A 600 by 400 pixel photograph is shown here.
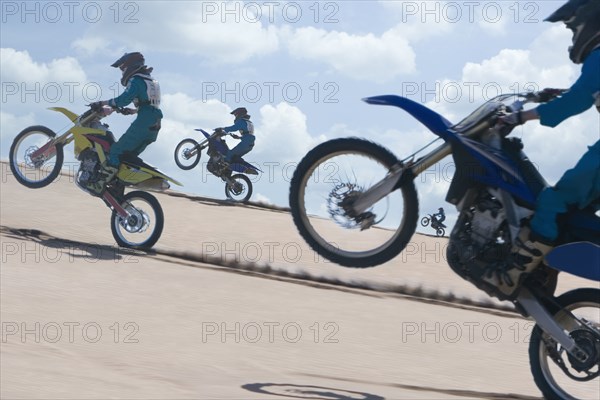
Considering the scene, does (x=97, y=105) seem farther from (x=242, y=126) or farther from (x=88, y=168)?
(x=242, y=126)

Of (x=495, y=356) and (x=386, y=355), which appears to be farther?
(x=495, y=356)

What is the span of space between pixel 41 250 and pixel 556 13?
7.09 meters

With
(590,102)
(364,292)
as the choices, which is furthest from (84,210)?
(590,102)

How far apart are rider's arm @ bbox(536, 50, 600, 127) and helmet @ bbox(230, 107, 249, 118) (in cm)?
1266

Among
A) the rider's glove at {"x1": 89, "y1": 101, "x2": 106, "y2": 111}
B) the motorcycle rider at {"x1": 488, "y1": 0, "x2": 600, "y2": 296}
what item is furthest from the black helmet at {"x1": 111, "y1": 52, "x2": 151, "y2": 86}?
the motorcycle rider at {"x1": 488, "y1": 0, "x2": 600, "y2": 296}

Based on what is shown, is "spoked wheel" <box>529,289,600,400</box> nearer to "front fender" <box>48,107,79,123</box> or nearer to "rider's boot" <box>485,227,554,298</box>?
"rider's boot" <box>485,227,554,298</box>

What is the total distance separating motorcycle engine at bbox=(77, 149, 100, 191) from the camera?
11598 millimetres

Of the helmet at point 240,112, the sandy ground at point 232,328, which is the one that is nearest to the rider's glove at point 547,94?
the sandy ground at point 232,328

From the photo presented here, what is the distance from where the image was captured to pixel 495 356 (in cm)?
700

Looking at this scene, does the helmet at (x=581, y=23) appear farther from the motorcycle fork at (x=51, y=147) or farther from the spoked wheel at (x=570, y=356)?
the motorcycle fork at (x=51, y=147)

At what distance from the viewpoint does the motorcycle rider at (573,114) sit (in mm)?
4816

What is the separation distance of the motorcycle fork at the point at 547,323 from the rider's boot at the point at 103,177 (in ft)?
23.6

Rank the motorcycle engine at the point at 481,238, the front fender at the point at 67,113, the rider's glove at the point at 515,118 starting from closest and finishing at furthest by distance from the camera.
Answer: the rider's glove at the point at 515,118, the motorcycle engine at the point at 481,238, the front fender at the point at 67,113

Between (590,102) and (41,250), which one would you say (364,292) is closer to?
(41,250)
